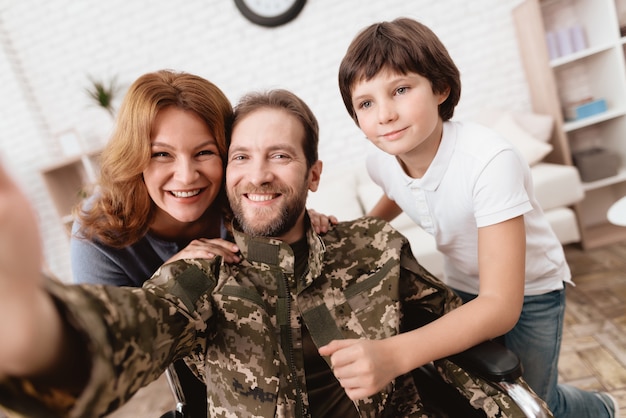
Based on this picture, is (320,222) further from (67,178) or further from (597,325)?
(67,178)

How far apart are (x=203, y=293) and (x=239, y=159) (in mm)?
412

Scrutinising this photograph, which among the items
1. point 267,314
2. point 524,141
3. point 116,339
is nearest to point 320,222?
point 267,314

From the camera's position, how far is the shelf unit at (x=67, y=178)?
319 centimetres

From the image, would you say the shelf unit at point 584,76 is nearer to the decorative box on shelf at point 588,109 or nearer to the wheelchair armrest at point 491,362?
the decorative box on shelf at point 588,109

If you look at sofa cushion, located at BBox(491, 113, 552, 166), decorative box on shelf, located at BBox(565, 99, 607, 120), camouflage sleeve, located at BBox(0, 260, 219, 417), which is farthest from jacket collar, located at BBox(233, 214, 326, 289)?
decorative box on shelf, located at BBox(565, 99, 607, 120)

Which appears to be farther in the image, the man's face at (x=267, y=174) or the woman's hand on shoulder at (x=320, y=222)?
the woman's hand on shoulder at (x=320, y=222)

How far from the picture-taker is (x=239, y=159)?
Answer: 3.85ft

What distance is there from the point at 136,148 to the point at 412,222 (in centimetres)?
202

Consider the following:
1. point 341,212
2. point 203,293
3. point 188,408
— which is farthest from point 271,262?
point 341,212

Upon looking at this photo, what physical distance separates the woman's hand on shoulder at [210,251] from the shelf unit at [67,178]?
245cm

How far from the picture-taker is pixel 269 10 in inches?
126

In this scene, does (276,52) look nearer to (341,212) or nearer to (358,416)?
(341,212)

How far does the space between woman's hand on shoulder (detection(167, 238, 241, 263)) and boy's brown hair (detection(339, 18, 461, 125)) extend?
0.60 metres

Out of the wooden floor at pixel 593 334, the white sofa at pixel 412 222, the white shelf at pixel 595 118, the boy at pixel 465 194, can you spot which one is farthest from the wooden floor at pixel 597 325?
the white shelf at pixel 595 118
